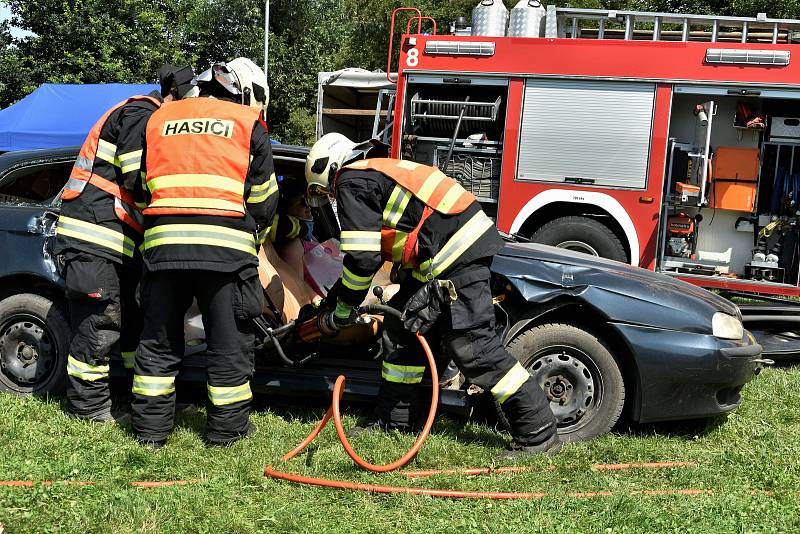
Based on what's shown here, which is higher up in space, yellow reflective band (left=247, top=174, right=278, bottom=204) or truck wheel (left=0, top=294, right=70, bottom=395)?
yellow reflective band (left=247, top=174, right=278, bottom=204)

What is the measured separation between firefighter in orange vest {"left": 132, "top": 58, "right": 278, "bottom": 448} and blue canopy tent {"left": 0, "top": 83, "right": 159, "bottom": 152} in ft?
38.2

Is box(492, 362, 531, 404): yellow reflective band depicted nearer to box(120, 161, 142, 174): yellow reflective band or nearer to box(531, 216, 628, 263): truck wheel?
box(120, 161, 142, 174): yellow reflective band

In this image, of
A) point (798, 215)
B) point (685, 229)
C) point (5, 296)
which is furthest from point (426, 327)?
point (798, 215)

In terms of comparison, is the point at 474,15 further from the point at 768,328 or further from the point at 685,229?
the point at 768,328

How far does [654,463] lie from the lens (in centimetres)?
366

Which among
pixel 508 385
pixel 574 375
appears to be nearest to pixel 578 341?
pixel 574 375

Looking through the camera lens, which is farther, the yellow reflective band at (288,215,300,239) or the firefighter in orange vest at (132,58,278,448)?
the yellow reflective band at (288,215,300,239)

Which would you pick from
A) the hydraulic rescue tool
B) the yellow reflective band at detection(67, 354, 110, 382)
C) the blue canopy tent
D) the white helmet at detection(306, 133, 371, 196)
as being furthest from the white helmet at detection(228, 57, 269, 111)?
the blue canopy tent

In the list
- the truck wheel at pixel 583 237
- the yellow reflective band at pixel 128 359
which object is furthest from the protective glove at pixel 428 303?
the truck wheel at pixel 583 237

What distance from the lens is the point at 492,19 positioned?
26.8ft

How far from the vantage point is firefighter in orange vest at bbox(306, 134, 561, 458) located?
367 cm

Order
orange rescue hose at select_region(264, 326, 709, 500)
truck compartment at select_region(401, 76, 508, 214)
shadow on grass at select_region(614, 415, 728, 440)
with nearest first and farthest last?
orange rescue hose at select_region(264, 326, 709, 500), shadow on grass at select_region(614, 415, 728, 440), truck compartment at select_region(401, 76, 508, 214)

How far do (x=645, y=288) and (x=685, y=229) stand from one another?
3932 millimetres

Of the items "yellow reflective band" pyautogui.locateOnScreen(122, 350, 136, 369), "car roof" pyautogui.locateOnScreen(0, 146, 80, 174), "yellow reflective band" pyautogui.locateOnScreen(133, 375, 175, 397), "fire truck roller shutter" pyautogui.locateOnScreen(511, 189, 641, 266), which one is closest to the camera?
"yellow reflective band" pyautogui.locateOnScreen(133, 375, 175, 397)
